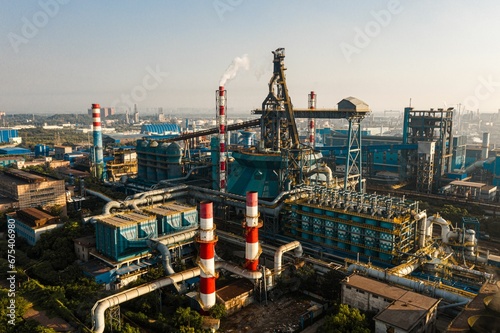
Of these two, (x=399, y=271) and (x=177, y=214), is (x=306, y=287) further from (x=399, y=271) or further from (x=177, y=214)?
(x=177, y=214)

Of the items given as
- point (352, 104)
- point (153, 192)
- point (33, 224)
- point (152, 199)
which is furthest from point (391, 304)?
point (33, 224)

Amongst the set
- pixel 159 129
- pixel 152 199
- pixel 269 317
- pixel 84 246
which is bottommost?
pixel 269 317

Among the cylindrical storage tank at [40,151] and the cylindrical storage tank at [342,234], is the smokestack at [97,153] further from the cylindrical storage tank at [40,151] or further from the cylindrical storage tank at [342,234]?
the cylindrical storage tank at [342,234]

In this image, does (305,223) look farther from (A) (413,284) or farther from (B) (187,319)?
(B) (187,319)

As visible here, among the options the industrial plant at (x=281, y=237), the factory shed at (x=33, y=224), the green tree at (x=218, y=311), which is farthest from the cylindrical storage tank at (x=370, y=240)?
the factory shed at (x=33, y=224)

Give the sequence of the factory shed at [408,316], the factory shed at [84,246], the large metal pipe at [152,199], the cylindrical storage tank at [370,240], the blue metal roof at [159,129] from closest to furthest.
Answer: the factory shed at [408,316], the cylindrical storage tank at [370,240], the factory shed at [84,246], the large metal pipe at [152,199], the blue metal roof at [159,129]

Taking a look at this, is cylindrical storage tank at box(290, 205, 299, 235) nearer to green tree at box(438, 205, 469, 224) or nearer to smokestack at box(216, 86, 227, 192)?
smokestack at box(216, 86, 227, 192)

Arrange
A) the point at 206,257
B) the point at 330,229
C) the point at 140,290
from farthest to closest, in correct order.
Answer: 1. the point at 330,229
2. the point at 206,257
3. the point at 140,290

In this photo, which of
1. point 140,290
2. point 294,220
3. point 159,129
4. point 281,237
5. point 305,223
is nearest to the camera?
point 140,290
